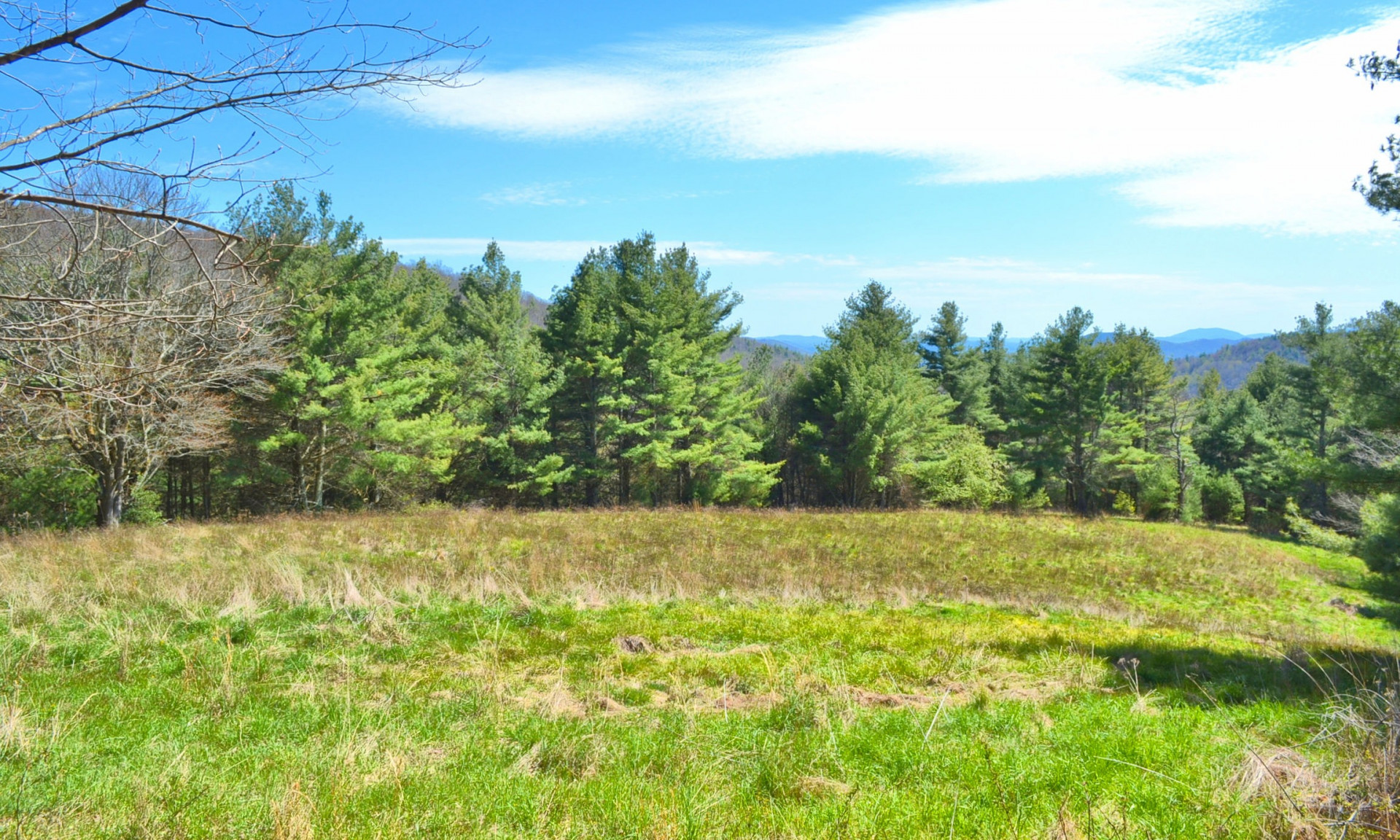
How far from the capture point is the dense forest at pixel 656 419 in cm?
1788

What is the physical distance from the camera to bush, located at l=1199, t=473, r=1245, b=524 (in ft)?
139

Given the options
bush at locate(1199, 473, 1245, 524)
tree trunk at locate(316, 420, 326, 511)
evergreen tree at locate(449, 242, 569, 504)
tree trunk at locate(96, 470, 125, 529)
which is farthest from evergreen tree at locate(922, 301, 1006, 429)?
tree trunk at locate(96, 470, 125, 529)

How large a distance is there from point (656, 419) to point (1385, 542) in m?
21.5

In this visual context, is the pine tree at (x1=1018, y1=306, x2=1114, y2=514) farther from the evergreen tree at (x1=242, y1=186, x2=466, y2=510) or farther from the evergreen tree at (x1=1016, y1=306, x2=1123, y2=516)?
the evergreen tree at (x1=242, y1=186, x2=466, y2=510)

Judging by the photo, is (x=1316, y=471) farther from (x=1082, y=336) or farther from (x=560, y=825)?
(x=1082, y=336)

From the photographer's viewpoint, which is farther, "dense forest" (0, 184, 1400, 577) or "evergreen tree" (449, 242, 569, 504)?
"evergreen tree" (449, 242, 569, 504)

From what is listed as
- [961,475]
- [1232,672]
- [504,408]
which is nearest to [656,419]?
[504,408]

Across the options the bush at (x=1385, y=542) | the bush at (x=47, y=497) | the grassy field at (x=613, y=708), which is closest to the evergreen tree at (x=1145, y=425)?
the bush at (x=1385, y=542)

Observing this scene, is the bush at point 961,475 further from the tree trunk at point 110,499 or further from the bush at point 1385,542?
the tree trunk at point 110,499

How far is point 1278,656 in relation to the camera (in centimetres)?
754

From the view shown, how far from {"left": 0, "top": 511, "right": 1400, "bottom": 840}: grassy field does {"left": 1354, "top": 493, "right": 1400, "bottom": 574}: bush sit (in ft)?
16.3

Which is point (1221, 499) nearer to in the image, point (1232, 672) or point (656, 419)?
point (656, 419)

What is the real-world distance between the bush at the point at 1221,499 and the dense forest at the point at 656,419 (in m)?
0.19

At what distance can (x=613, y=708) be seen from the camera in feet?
16.6
